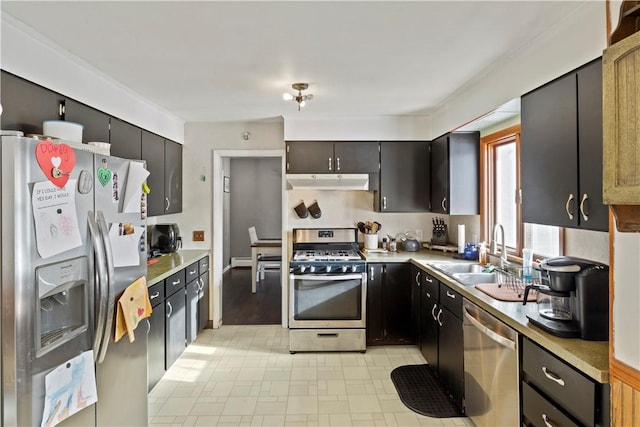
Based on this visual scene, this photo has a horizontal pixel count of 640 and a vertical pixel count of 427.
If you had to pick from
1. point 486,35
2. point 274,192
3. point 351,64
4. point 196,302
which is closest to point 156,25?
point 351,64

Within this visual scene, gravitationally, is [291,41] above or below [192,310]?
above

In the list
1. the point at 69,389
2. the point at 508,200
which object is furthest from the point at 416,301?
the point at 69,389

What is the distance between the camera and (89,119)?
2.37 metres

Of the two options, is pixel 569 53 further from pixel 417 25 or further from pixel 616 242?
pixel 616 242

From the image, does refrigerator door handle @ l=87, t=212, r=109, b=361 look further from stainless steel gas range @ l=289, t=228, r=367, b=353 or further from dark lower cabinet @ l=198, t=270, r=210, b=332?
dark lower cabinet @ l=198, t=270, r=210, b=332

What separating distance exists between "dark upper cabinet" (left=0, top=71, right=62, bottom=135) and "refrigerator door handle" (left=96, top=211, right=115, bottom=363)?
0.68m

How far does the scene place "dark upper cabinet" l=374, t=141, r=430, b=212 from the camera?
378 centimetres

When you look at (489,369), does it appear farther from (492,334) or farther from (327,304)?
(327,304)

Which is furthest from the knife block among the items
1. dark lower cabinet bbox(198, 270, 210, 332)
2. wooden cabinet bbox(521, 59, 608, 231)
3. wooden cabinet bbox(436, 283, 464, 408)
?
dark lower cabinet bbox(198, 270, 210, 332)

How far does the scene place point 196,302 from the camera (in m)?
3.56

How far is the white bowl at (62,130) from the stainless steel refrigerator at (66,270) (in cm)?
12

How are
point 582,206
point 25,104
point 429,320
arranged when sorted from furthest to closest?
point 429,320 → point 25,104 → point 582,206

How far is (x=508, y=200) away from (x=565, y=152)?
142cm

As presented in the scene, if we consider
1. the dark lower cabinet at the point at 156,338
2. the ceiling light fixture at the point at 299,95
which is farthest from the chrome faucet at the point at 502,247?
the dark lower cabinet at the point at 156,338
